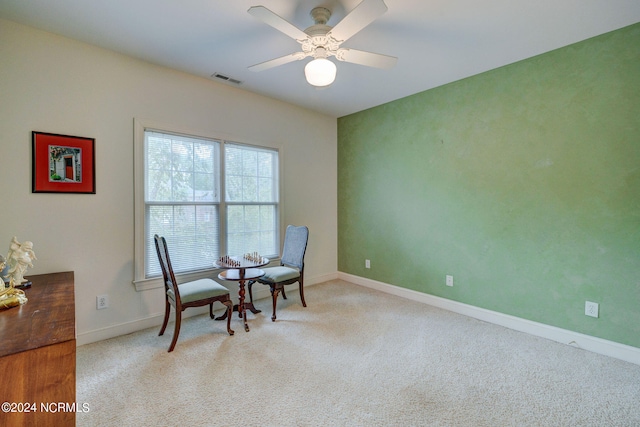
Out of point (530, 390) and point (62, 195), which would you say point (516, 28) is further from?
point (62, 195)

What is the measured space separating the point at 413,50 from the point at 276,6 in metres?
1.31

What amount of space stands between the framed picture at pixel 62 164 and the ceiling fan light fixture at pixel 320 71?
6.86ft

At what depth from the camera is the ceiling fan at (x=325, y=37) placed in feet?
5.41

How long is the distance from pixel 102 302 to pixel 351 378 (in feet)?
7.68

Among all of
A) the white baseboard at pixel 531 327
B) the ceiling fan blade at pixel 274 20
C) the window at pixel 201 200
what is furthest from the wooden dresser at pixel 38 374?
the white baseboard at pixel 531 327

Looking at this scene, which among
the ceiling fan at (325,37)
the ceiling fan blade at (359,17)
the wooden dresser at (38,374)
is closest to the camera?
the wooden dresser at (38,374)

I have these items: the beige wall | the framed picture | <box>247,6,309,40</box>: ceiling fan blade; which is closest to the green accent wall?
<box>247,6,309,40</box>: ceiling fan blade

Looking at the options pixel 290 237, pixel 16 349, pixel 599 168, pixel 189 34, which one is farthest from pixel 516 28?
pixel 16 349

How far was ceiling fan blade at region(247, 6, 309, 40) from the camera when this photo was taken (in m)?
1.61

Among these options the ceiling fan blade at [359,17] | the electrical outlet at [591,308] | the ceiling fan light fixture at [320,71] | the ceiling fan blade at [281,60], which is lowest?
the electrical outlet at [591,308]

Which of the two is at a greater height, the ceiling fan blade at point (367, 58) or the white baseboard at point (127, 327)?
the ceiling fan blade at point (367, 58)

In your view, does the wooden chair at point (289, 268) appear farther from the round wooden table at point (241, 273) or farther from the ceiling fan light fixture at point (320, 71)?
the ceiling fan light fixture at point (320, 71)

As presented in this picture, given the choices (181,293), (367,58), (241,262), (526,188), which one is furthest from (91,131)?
(526,188)

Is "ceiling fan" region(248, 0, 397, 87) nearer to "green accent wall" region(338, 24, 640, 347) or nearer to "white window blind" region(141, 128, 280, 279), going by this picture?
"white window blind" region(141, 128, 280, 279)
